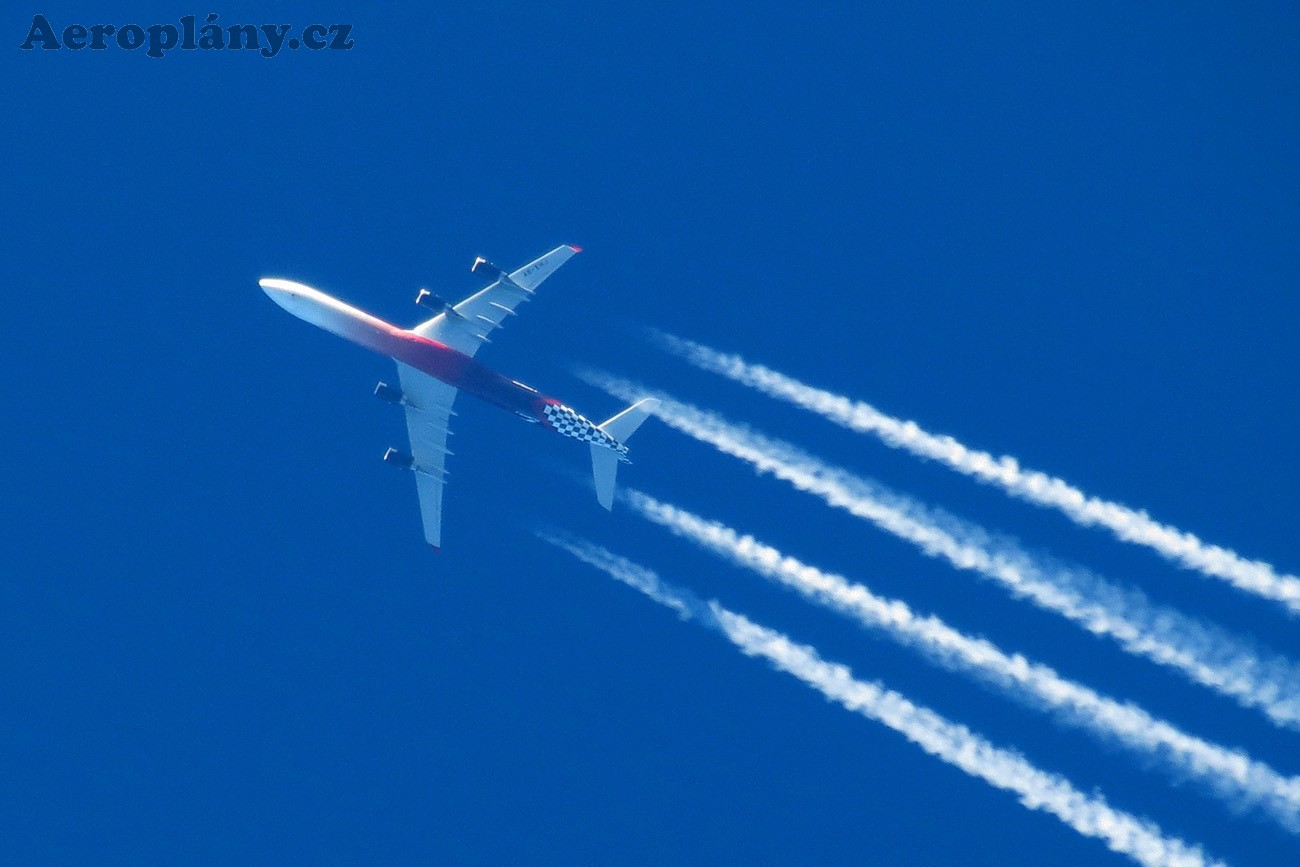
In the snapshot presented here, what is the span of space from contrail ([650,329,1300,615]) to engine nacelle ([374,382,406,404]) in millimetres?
10362

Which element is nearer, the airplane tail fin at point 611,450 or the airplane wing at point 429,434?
the airplane tail fin at point 611,450

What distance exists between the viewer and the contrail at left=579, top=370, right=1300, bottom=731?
125ft

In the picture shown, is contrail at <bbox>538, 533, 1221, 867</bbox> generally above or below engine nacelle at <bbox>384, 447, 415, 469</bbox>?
above

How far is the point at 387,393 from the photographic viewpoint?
132 feet

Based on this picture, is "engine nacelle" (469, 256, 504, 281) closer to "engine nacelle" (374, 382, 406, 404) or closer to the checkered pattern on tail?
the checkered pattern on tail

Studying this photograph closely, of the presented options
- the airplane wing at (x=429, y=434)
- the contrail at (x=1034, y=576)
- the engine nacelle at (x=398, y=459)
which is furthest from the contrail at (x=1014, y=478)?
the engine nacelle at (x=398, y=459)

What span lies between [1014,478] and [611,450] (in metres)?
15.5

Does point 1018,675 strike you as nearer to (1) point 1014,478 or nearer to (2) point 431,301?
(1) point 1014,478

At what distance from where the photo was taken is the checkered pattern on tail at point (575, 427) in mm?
40156

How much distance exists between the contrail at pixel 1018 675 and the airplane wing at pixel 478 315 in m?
8.36

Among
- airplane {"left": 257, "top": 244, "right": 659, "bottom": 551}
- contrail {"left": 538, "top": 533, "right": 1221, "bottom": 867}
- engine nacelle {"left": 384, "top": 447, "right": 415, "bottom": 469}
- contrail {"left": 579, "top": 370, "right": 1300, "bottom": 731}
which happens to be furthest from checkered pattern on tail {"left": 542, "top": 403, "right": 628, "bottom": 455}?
engine nacelle {"left": 384, "top": 447, "right": 415, "bottom": 469}

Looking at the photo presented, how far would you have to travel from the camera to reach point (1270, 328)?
4462 centimetres

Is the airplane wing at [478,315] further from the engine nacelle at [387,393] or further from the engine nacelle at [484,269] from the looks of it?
the engine nacelle at [387,393]

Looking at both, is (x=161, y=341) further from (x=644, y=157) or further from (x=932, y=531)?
(x=932, y=531)
